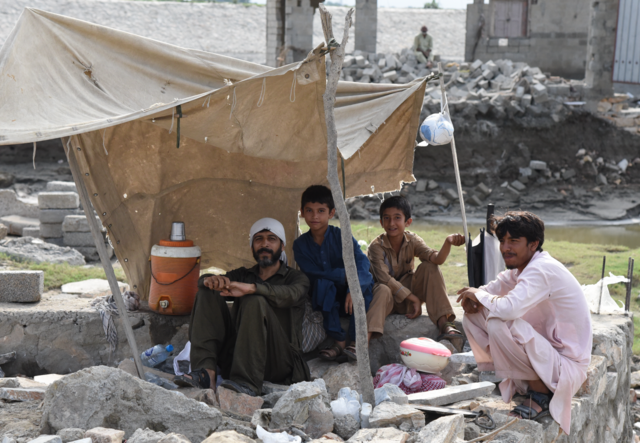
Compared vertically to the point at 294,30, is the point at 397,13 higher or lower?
higher

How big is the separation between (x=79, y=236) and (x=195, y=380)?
20.4 feet

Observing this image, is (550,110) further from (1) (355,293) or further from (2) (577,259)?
(1) (355,293)

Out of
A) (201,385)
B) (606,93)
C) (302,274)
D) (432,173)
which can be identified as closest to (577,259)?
(302,274)

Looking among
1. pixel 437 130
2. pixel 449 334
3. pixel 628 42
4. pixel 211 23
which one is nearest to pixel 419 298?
pixel 449 334

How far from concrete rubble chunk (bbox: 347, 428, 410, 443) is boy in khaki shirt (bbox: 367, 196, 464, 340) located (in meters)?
1.43

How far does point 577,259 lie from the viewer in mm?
8562

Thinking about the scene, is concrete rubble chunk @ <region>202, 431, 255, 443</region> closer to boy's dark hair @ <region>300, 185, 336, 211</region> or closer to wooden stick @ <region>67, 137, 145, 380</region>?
wooden stick @ <region>67, 137, 145, 380</region>

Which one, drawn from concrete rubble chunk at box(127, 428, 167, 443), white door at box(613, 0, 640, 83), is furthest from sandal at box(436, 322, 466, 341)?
white door at box(613, 0, 640, 83)

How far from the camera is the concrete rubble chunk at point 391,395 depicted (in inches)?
127

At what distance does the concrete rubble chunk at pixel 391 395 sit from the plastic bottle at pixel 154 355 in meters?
1.69

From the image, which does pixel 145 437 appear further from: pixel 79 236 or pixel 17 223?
pixel 17 223

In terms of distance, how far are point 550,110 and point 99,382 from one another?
52.3ft

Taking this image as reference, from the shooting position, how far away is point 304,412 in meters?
2.98

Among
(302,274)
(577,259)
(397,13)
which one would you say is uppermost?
(397,13)
